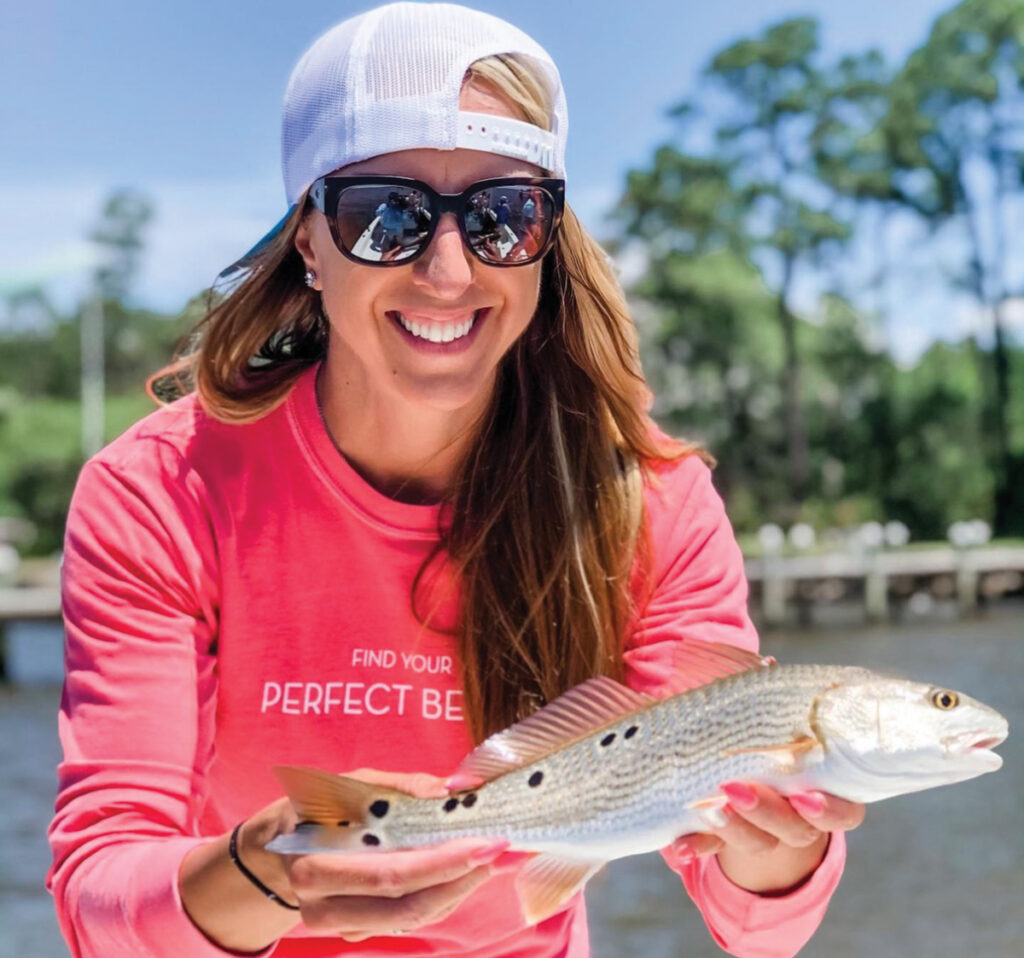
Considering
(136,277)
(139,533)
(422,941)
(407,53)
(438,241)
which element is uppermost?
(136,277)

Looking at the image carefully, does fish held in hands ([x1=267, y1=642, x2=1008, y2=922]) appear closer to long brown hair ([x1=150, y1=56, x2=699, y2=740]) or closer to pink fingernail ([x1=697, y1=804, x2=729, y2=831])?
pink fingernail ([x1=697, y1=804, x2=729, y2=831])

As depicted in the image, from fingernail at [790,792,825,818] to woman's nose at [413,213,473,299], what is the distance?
32.6 inches

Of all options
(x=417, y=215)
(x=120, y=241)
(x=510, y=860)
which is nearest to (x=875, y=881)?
(x=510, y=860)

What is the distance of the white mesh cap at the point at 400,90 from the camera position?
199 centimetres

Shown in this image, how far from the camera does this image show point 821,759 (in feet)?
6.05

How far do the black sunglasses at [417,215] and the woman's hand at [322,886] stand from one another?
728mm

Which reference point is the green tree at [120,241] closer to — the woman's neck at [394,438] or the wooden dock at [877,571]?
the wooden dock at [877,571]

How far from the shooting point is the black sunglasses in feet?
6.62

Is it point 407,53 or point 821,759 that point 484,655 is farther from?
point 407,53

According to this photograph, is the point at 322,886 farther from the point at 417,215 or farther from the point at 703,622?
the point at 417,215

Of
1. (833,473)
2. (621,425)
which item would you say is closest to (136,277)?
(833,473)

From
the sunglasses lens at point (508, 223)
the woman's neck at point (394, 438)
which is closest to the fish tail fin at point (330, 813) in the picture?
the woman's neck at point (394, 438)

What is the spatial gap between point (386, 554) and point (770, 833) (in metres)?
0.73

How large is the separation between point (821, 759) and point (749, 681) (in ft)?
0.53
